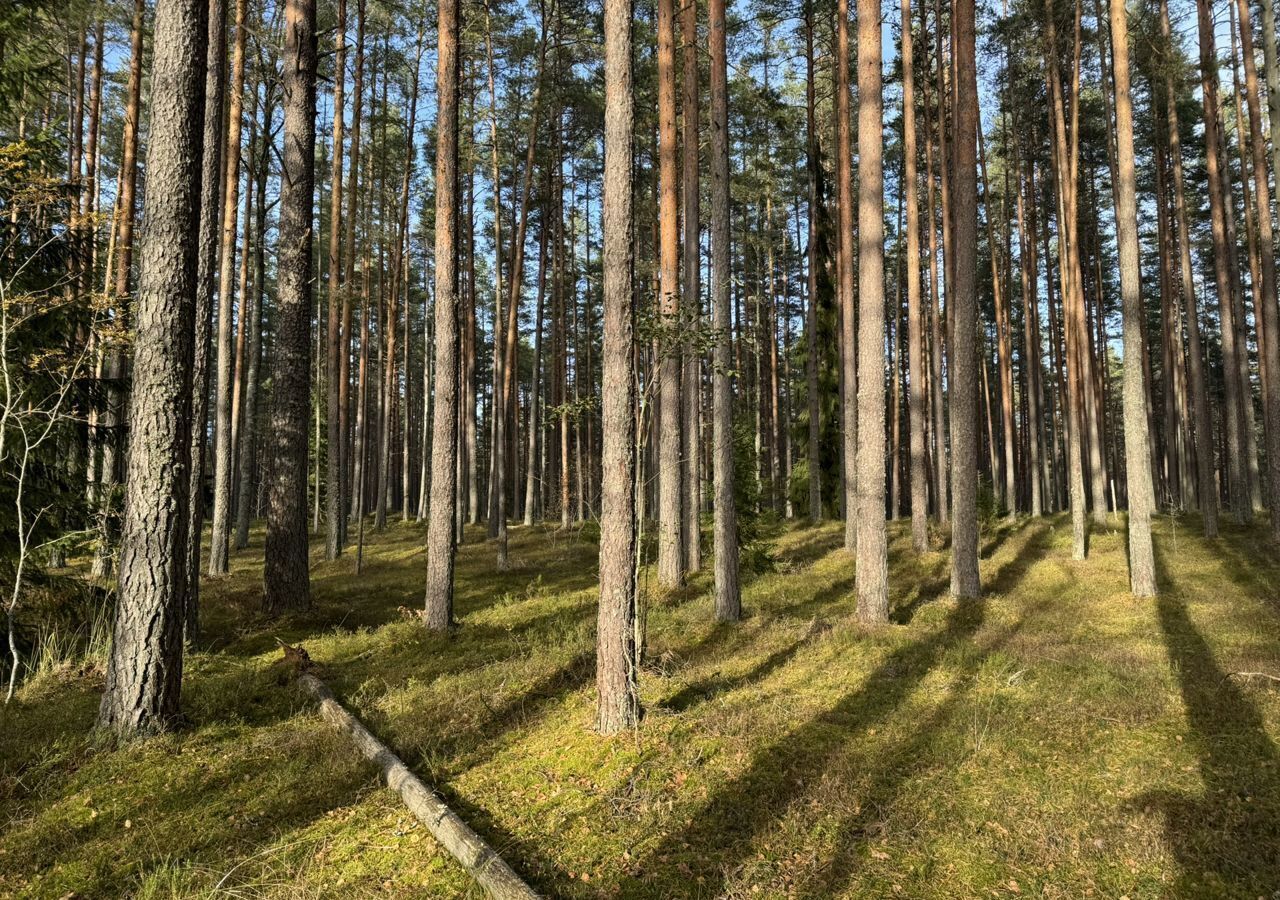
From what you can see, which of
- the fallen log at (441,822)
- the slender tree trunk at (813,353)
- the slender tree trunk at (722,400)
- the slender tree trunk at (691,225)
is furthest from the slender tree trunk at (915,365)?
the fallen log at (441,822)

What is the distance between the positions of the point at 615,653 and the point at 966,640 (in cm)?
608

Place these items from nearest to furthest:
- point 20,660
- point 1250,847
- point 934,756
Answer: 1. point 1250,847
2. point 934,756
3. point 20,660

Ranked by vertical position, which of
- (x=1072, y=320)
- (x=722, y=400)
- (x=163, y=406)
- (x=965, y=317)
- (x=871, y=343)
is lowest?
(x=163, y=406)

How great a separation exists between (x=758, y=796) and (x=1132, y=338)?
11510 mm

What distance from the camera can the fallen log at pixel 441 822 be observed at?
3824 mm

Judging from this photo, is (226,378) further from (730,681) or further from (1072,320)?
(1072,320)

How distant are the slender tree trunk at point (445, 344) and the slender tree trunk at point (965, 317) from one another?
29.2 ft

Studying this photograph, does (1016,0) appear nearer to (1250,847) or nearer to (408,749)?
(1250,847)

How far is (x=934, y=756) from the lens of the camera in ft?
19.5

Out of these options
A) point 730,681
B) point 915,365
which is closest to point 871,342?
point 730,681

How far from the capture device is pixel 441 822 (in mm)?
4488

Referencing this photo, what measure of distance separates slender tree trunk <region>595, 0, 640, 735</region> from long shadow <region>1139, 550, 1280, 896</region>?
4170 mm

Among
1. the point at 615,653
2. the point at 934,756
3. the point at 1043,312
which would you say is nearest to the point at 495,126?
the point at 615,653

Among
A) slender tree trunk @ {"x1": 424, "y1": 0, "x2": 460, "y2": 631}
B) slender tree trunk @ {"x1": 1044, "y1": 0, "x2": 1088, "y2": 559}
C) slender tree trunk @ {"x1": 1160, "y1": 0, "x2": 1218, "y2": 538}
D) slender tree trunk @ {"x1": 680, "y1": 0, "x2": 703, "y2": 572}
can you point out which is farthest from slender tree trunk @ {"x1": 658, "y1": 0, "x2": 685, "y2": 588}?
slender tree trunk @ {"x1": 1160, "y1": 0, "x2": 1218, "y2": 538}
